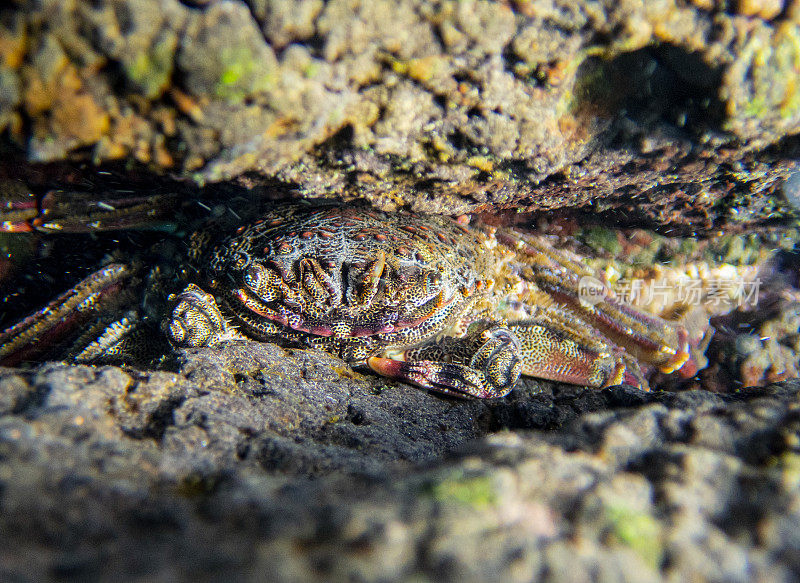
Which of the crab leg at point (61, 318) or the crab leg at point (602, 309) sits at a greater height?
the crab leg at point (602, 309)

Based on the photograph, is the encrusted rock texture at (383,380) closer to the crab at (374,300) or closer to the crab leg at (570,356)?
the crab at (374,300)

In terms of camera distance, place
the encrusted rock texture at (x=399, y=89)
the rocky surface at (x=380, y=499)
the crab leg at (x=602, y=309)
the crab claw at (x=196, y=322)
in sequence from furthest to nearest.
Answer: the crab leg at (x=602, y=309) < the crab claw at (x=196, y=322) < the encrusted rock texture at (x=399, y=89) < the rocky surface at (x=380, y=499)

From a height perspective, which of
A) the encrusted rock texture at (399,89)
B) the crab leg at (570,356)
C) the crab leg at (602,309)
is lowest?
the crab leg at (570,356)

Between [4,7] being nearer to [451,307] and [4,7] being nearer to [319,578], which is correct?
[319,578]

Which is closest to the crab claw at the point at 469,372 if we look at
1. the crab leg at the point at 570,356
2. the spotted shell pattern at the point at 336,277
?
the spotted shell pattern at the point at 336,277

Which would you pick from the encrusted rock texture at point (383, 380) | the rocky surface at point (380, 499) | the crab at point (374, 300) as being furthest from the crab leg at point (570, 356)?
the rocky surface at point (380, 499)

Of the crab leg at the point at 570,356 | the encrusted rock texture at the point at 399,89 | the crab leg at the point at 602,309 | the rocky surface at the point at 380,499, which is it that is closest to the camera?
the rocky surface at the point at 380,499

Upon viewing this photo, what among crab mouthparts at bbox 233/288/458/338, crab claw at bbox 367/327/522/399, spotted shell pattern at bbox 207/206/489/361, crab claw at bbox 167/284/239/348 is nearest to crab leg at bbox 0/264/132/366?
crab claw at bbox 167/284/239/348

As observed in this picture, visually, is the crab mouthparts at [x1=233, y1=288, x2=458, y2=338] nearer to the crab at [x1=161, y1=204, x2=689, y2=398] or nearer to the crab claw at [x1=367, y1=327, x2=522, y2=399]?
the crab at [x1=161, y1=204, x2=689, y2=398]

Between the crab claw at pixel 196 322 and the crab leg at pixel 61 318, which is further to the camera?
the crab leg at pixel 61 318

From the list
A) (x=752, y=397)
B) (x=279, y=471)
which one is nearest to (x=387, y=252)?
(x=279, y=471)
